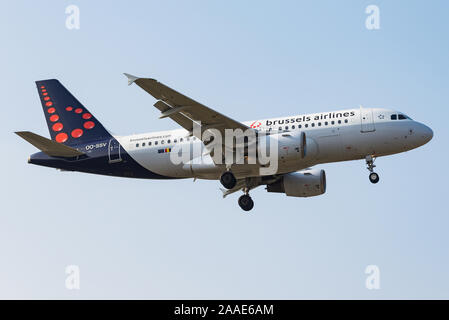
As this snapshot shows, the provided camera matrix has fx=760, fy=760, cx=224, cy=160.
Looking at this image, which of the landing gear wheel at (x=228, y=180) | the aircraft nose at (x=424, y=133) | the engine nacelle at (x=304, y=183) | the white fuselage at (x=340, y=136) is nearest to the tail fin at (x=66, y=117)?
the white fuselage at (x=340, y=136)

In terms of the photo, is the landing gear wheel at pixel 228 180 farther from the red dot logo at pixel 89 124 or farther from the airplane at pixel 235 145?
the red dot logo at pixel 89 124

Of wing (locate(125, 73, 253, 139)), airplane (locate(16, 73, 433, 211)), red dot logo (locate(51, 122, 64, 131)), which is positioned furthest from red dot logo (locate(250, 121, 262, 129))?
red dot logo (locate(51, 122, 64, 131))

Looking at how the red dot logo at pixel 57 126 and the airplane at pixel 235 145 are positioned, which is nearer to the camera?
the airplane at pixel 235 145

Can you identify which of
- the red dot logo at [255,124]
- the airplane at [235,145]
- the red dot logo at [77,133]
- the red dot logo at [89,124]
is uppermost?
the red dot logo at [89,124]

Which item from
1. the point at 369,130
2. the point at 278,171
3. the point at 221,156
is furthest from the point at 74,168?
the point at 369,130

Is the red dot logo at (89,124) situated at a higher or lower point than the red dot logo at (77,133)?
higher

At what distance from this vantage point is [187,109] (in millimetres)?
34156

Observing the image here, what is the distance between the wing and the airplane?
5 centimetres

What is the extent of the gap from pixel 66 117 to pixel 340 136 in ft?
50.4

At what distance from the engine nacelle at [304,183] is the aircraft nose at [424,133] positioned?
20.1 ft

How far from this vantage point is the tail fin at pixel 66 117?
40.9 metres

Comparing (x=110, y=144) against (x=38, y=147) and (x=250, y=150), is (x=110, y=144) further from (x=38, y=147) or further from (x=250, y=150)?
(x=250, y=150)

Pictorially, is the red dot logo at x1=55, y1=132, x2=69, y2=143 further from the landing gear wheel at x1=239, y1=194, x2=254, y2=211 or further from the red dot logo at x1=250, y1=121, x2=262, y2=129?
the red dot logo at x1=250, y1=121, x2=262, y2=129

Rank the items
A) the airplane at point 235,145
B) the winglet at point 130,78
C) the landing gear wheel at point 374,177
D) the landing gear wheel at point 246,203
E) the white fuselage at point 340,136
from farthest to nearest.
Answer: the landing gear wheel at point 246,203
the landing gear wheel at point 374,177
the white fuselage at point 340,136
the airplane at point 235,145
the winglet at point 130,78
